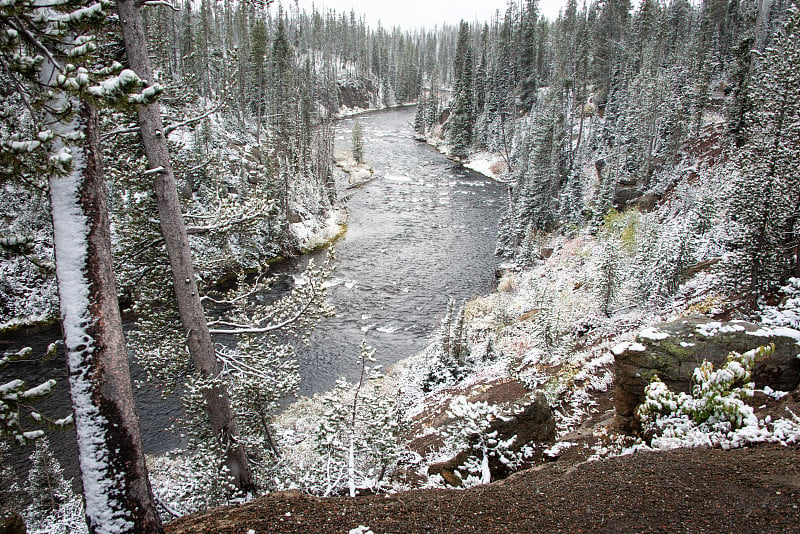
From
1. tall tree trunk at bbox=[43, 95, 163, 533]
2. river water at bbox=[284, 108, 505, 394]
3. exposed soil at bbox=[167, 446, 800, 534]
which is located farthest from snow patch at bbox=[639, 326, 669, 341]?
tall tree trunk at bbox=[43, 95, 163, 533]

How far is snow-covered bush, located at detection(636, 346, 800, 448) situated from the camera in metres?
5.87

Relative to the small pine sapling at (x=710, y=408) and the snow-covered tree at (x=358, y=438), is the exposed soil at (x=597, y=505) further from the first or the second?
the snow-covered tree at (x=358, y=438)

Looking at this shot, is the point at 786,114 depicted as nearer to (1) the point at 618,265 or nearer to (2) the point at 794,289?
(2) the point at 794,289

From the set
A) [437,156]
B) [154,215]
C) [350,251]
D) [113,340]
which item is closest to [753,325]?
[113,340]

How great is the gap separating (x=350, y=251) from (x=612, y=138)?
1252 inches

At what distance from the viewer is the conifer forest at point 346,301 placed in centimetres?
424

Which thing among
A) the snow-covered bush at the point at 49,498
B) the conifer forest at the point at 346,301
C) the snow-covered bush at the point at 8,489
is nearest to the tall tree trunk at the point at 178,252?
the conifer forest at the point at 346,301

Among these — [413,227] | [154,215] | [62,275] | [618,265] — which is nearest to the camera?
[62,275]

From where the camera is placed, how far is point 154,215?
7.87 metres

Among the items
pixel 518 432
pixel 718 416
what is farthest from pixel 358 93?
pixel 718 416

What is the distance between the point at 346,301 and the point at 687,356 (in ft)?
73.5

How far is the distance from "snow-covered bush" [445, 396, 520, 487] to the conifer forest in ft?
0.25

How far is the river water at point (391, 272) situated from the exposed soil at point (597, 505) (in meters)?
7.83

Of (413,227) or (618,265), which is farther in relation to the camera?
(413,227)
